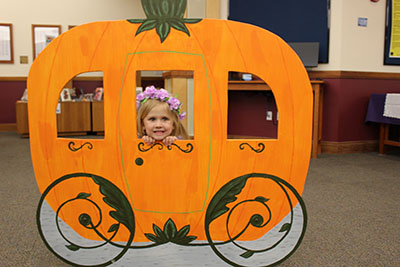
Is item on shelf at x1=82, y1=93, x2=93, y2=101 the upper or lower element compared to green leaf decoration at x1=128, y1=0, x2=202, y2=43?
lower

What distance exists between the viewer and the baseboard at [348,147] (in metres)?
4.06

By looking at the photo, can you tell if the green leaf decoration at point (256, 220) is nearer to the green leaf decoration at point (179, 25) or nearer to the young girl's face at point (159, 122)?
the young girl's face at point (159, 122)

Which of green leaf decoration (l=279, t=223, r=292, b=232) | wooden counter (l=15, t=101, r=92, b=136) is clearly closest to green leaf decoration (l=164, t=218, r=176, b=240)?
green leaf decoration (l=279, t=223, r=292, b=232)

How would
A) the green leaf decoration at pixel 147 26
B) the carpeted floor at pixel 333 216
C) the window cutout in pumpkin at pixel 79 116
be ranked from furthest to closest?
1. the window cutout in pumpkin at pixel 79 116
2. the carpeted floor at pixel 333 216
3. the green leaf decoration at pixel 147 26

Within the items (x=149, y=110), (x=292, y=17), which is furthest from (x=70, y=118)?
(x=149, y=110)

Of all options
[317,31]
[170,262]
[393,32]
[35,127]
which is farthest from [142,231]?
[393,32]

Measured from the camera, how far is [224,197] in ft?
4.33

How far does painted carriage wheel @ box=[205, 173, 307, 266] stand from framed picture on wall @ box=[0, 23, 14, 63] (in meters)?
5.78

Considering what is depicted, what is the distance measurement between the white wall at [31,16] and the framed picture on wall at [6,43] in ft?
0.19

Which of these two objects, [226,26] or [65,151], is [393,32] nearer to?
[226,26]

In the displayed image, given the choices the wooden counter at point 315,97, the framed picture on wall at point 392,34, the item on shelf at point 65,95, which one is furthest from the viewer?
the item on shelf at point 65,95

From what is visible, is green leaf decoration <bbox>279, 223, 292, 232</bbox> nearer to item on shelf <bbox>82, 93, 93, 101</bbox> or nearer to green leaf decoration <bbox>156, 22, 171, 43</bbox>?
green leaf decoration <bbox>156, 22, 171, 43</bbox>

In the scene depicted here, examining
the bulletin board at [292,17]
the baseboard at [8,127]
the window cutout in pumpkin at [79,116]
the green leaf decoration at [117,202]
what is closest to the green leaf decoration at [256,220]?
the green leaf decoration at [117,202]

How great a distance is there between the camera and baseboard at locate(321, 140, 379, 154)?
160 inches
